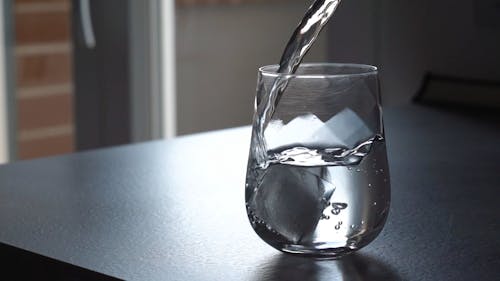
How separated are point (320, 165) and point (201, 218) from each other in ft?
0.57

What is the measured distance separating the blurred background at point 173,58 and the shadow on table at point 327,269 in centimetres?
94

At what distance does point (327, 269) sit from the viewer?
64cm

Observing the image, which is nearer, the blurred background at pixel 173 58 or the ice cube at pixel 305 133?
the ice cube at pixel 305 133

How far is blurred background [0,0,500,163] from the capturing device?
163 centimetres

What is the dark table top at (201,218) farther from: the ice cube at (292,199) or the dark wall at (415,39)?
the dark wall at (415,39)

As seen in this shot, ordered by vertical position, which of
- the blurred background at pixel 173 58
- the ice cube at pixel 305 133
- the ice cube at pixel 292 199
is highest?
the ice cube at pixel 305 133

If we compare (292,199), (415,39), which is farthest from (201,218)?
(415,39)

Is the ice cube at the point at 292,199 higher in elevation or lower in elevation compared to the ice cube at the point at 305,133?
lower

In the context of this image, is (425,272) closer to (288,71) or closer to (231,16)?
(288,71)

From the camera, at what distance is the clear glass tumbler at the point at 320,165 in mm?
632

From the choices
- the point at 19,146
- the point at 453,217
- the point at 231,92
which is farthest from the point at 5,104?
the point at 453,217

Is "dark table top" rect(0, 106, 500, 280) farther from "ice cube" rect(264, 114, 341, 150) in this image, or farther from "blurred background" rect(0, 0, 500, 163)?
"blurred background" rect(0, 0, 500, 163)

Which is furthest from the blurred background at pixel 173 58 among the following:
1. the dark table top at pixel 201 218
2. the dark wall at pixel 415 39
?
the dark table top at pixel 201 218

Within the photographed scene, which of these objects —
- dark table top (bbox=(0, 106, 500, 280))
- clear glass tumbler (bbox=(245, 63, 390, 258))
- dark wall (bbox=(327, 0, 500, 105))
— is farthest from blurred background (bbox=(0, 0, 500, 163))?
clear glass tumbler (bbox=(245, 63, 390, 258))
